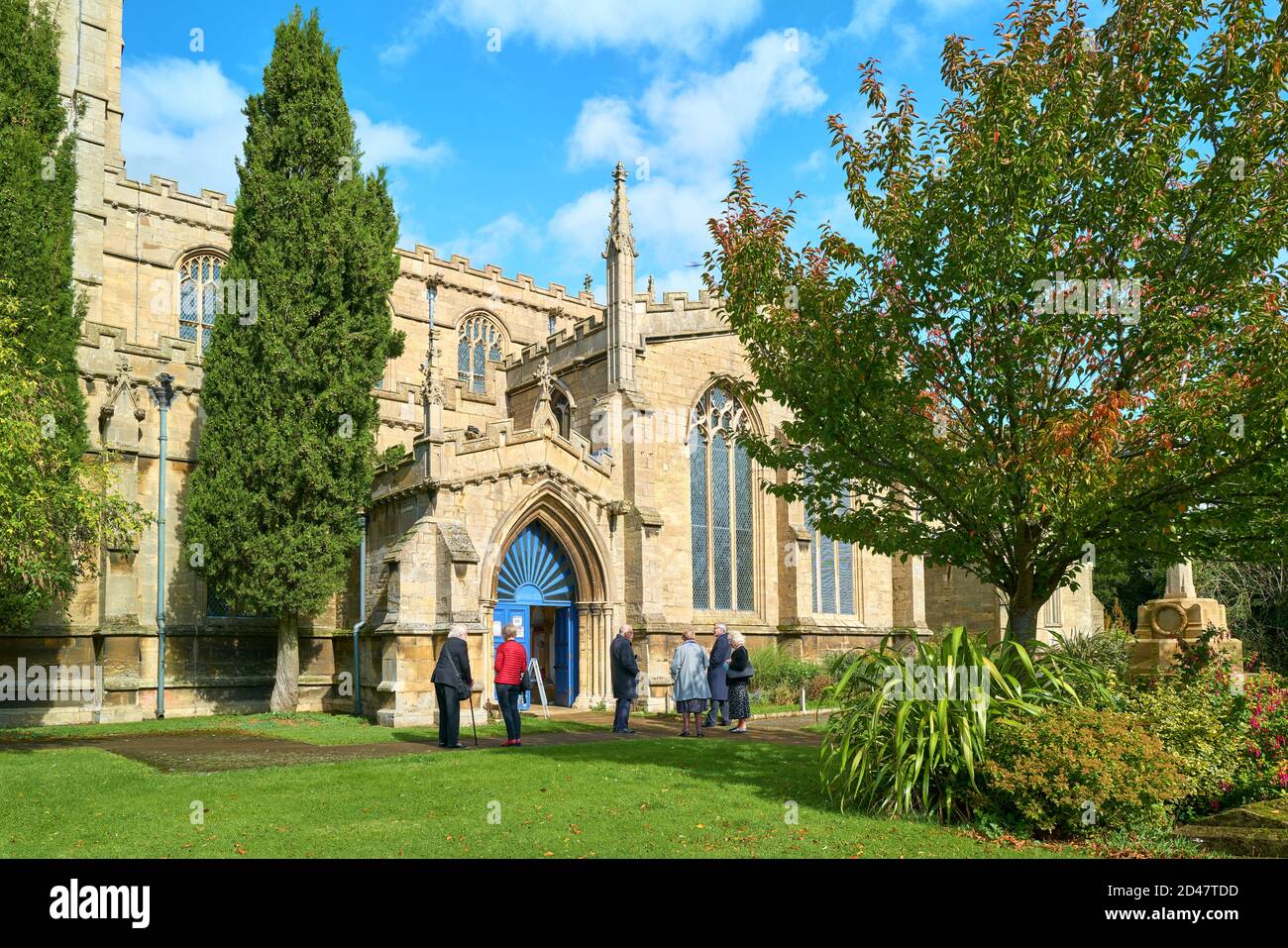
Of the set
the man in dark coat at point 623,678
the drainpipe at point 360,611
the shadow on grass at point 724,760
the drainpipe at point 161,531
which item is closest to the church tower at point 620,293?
the drainpipe at point 360,611

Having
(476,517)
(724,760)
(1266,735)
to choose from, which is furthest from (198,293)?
(1266,735)

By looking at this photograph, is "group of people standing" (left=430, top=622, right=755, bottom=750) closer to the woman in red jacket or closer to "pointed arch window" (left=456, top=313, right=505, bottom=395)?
the woman in red jacket

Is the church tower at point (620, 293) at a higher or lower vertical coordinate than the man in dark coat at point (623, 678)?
higher

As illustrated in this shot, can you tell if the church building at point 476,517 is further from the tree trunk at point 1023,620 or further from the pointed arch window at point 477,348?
the tree trunk at point 1023,620

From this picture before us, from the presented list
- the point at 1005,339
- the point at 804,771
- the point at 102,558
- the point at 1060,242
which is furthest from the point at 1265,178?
the point at 102,558

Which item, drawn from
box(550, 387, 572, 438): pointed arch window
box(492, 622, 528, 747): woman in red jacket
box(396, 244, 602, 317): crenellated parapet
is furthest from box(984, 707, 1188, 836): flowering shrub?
box(396, 244, 602, 317): crenellated parapet

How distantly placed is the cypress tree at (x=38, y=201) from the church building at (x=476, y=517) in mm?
1795

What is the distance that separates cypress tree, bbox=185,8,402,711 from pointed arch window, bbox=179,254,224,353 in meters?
8.94

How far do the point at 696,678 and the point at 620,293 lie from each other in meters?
10.9

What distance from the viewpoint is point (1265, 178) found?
9.02 m

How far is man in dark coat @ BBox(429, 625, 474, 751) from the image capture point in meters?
15.0

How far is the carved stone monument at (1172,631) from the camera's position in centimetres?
1112
